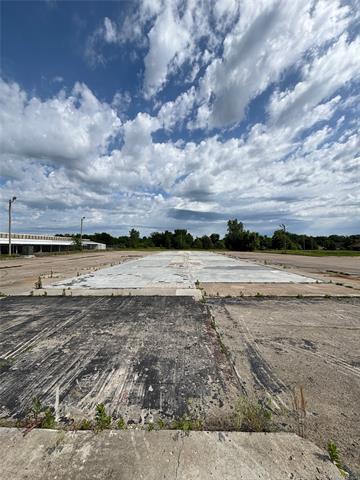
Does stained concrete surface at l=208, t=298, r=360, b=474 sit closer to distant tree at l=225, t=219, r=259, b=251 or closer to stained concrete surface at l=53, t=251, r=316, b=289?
stained concrete surface at l=53, t=251, r=316, b=289

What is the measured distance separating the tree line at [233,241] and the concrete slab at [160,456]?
69.5 meters

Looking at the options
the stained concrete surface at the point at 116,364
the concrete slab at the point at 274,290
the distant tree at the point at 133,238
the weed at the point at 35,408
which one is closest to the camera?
the weed at the point at 35,408

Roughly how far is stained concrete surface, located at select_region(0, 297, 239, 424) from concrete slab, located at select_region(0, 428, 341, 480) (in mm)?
265

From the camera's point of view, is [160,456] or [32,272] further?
[32,272]

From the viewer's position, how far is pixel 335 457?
1.76 metres

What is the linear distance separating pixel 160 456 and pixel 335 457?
1.37 meters

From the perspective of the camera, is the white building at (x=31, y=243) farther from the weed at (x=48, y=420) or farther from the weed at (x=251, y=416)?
the weed at (x=251, y=416)

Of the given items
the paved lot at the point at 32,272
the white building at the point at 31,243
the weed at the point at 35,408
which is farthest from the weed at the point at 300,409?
the white building at the point at 31,243

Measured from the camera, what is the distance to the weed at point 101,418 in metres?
2.05

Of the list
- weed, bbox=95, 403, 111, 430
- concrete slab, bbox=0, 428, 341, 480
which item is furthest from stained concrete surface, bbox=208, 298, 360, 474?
weed, bbox=95, 403, 111, 430

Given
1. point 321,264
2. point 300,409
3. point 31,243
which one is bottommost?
point 321,264

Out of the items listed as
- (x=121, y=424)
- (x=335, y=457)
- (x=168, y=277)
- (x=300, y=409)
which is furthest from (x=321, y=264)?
(x=121, y=424)

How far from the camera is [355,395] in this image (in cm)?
252

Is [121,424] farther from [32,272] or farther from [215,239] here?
[215,239]
